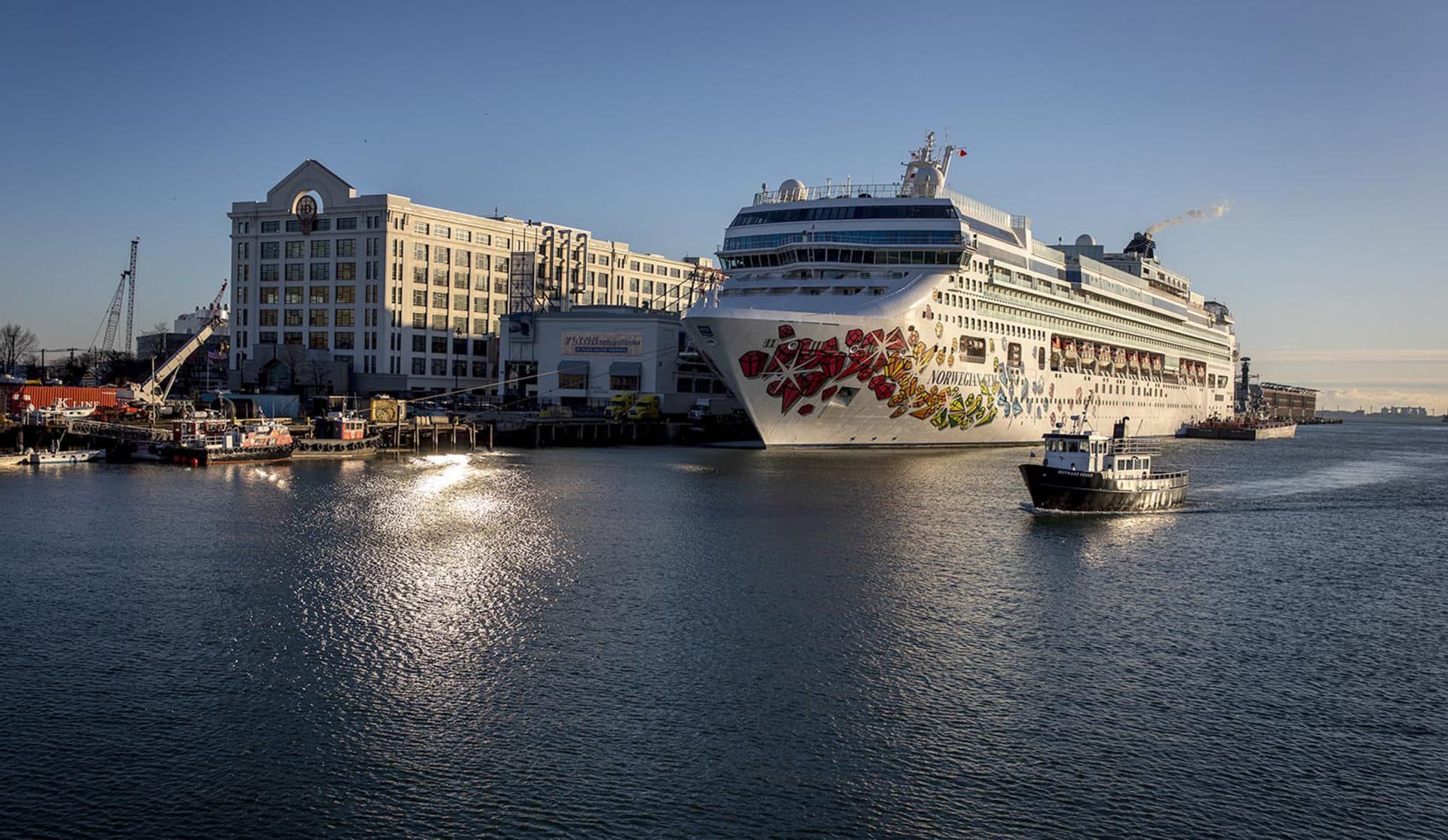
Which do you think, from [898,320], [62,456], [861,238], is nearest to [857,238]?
[861,238]

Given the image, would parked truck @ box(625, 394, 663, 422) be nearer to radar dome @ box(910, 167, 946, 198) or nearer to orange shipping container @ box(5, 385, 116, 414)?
radar dome @ box(910, 167, 946, 198)

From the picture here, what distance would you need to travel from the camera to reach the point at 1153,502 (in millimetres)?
45344

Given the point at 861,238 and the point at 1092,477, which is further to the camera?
the point at 861,238

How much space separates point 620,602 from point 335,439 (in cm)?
4627

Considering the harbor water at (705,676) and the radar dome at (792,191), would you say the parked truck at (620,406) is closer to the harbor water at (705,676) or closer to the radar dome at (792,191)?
the radar dome at (792,191)

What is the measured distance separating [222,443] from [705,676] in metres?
47.4

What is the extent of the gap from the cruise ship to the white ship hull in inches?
3.8

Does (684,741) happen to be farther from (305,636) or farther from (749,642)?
(305,636)

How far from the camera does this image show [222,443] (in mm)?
58125

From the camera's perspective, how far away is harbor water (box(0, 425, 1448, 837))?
14.3 m

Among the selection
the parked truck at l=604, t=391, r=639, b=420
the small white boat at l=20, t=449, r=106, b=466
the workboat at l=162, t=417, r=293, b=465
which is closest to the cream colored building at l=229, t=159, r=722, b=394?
the parked truck at l=604, t=391, r=639, b=420

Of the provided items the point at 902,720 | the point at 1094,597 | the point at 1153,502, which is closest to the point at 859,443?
the point at 1153,502

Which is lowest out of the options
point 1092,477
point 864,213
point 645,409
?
point 1092,477

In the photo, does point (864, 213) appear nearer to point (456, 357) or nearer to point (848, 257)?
point (848, 257)
